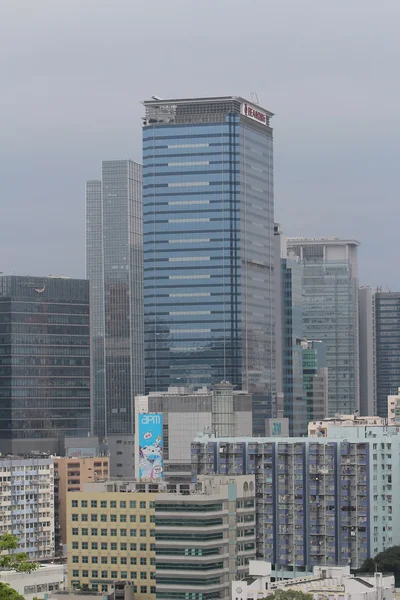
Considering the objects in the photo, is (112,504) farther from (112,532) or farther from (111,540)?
(111,540)

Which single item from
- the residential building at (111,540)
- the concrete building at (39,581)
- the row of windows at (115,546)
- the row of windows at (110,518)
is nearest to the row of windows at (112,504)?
the residential building at (111,540)

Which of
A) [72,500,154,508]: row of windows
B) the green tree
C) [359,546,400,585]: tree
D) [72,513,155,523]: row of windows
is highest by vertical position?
the green tree

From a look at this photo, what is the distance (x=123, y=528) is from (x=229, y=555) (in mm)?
14706

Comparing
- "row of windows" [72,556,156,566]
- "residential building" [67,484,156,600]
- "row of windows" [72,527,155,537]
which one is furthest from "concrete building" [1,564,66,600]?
"row of windows" [72,527,155,537]

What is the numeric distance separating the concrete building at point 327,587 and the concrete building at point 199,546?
8078mm

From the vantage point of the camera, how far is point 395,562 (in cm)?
19325

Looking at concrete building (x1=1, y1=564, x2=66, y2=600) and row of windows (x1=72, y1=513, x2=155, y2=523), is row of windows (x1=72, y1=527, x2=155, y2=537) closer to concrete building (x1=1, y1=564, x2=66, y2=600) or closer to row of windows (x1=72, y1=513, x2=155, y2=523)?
row of windows (x1=72, y1=513, x2=155, y2=523)

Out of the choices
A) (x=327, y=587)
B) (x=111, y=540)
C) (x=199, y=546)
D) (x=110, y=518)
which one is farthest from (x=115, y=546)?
(x=327, y=587)

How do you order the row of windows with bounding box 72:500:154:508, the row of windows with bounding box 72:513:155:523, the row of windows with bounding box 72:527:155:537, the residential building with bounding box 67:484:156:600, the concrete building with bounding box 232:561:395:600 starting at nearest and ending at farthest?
the concrete building with bounding box 232:561:395:600 < the residential building with bounding box 67:484:156:600 < the row of windows with bounding box 72:527:155:537 < the row of windows with bounding box 72:513:155:523 < the row of windows with bounding box 72:500:154:508

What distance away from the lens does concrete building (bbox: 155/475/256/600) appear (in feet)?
535

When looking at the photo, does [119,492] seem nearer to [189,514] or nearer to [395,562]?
[189,514]

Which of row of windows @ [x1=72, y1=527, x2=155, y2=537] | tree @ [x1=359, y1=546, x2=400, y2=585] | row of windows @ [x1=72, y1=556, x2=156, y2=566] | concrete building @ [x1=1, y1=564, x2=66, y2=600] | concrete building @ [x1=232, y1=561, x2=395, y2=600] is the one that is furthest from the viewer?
tree @ [x1=359, y1=546, x2=400, y2=585]

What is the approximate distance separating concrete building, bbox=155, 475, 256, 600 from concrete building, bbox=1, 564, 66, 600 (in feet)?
41.1

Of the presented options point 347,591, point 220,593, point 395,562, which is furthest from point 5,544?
point 395,562
